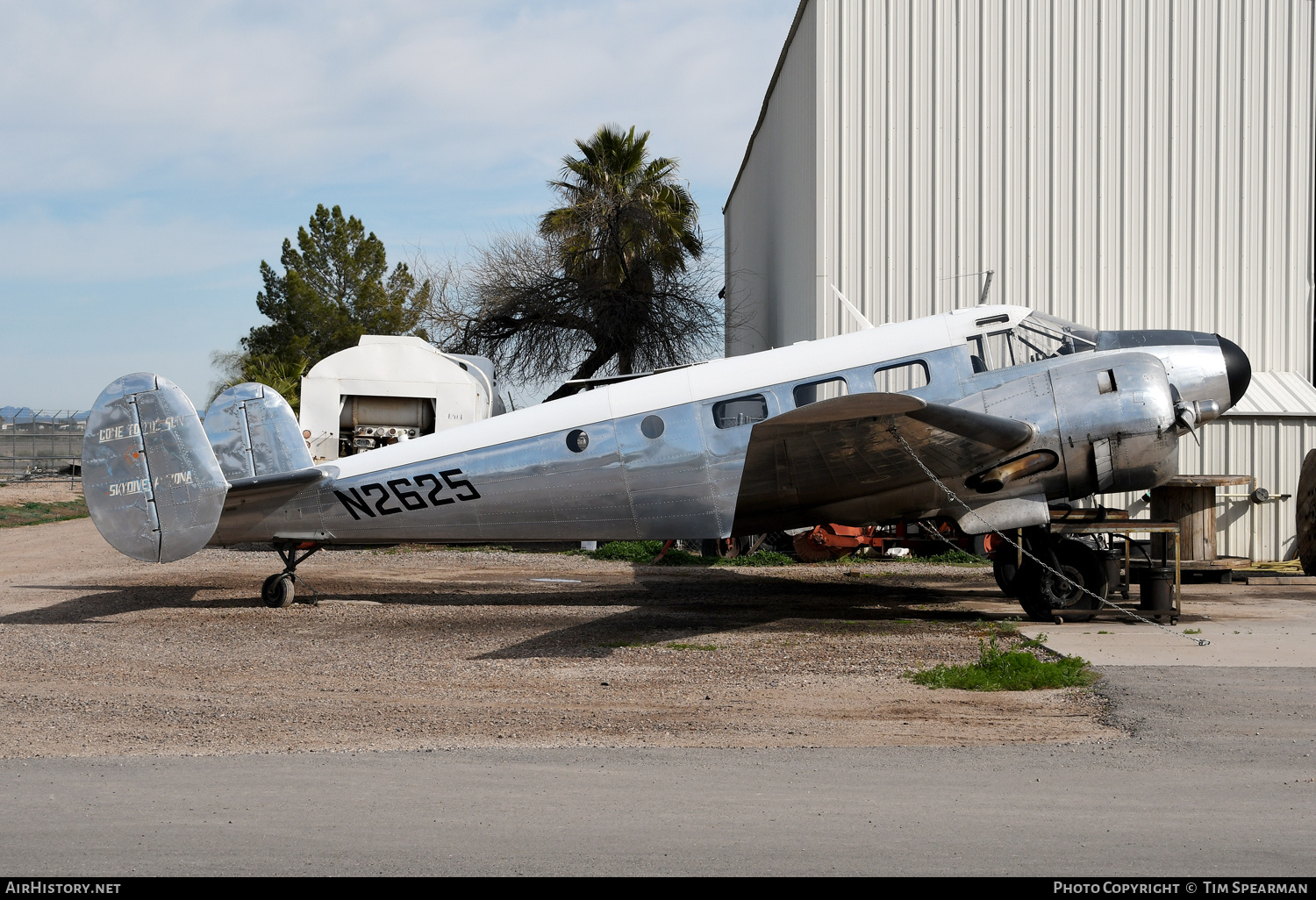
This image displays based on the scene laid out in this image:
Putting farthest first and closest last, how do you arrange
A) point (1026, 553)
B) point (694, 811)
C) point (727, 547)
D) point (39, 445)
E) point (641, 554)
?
point (39, 445) → point (641, 554) → point (727, 547) → point (1026, 553) → point (694, 811)

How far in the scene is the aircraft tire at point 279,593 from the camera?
12250 millimetres

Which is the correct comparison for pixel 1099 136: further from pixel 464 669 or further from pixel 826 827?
pixel 826 827

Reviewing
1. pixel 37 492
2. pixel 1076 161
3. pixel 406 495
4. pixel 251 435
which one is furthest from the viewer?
pixel 37 492

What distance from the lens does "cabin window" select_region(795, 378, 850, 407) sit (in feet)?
35.5

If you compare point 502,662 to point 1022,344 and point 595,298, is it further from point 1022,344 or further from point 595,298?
point 595,298

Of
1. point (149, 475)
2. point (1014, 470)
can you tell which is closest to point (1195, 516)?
point (1014, 470)

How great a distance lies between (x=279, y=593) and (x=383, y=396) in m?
6.69

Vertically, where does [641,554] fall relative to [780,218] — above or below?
below

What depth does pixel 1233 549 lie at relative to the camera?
1633 centimetres

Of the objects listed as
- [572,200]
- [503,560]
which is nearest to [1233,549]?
[503,560]

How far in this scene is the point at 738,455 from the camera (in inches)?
430

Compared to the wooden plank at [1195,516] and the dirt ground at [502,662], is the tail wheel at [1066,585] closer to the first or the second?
the dirt ground at [502,662]

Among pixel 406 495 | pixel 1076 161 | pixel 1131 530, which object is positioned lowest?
pixel 1131 530

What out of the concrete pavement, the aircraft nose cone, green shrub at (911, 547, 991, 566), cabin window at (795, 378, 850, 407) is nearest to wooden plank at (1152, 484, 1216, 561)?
green shrub at (911, 547, 991, 566)
